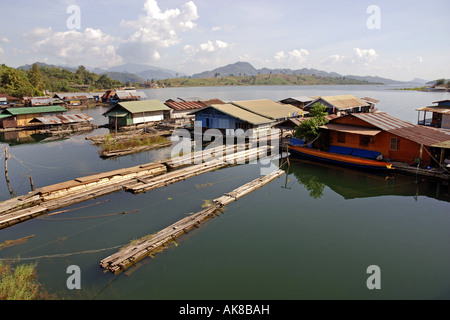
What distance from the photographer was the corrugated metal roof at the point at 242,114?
3669 cm

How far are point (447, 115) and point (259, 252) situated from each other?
3095 centimetres

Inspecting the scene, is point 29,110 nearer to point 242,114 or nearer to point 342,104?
point 242,114

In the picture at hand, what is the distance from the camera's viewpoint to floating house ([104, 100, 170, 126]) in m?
47.6

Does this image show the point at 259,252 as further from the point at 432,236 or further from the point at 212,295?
the point at 432,236

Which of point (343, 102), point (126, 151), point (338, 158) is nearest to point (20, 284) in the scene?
point (126, 151)

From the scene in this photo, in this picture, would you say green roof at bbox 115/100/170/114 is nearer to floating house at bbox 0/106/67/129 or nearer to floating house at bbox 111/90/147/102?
floating house at bbox 0/106/67/129

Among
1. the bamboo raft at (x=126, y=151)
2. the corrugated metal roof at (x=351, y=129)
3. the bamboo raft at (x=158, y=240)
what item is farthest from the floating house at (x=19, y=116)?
the corrugated metal roof at (x=351, y=129)

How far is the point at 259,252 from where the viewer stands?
47.7 feet

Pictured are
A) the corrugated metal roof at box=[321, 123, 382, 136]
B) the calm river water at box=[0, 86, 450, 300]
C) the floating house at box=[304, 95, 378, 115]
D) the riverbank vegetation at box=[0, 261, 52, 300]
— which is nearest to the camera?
the riverbank vegetation at box=[0, 261, 52, 300]

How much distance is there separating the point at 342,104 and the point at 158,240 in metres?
43.4

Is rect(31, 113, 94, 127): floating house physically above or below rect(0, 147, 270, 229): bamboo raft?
above

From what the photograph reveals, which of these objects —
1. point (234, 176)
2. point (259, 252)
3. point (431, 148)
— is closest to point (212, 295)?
point (259, 252)

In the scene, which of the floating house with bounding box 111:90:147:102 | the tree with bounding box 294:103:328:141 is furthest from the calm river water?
the floating house with bounding box 111:90:147:102

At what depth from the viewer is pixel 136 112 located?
47.2m
